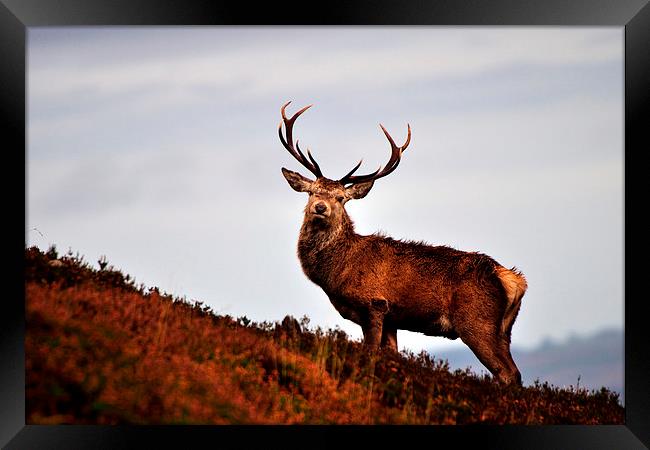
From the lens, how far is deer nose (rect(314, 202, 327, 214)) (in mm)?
Result: 13922

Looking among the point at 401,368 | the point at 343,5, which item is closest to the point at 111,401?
the point at 401,368

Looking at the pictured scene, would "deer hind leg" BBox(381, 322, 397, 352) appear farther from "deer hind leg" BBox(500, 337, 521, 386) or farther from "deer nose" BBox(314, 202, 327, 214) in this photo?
"deer nose" BBox(314, 202, 327, 214)

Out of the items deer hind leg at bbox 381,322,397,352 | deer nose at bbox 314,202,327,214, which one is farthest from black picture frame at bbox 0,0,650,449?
deer nose at bbox 314,202,327,214

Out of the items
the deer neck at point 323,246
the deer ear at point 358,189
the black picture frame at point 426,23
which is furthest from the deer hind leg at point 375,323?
the black picture frame at point 426,23

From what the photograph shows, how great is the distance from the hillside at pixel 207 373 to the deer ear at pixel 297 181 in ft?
7.54

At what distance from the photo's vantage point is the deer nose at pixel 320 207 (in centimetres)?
1392

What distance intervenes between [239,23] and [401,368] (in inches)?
174

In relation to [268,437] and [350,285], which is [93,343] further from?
[350,285]

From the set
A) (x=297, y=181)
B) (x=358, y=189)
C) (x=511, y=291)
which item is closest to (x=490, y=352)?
(x=511, y=291)

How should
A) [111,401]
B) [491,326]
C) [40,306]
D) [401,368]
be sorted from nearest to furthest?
[111,401], [40,306], [401,368], [491,326]

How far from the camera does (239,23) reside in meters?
10.7

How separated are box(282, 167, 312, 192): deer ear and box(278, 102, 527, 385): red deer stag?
0.03m

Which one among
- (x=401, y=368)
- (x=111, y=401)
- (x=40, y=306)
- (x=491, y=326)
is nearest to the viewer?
(x=111, y=401)

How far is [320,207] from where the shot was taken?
1392 cm
